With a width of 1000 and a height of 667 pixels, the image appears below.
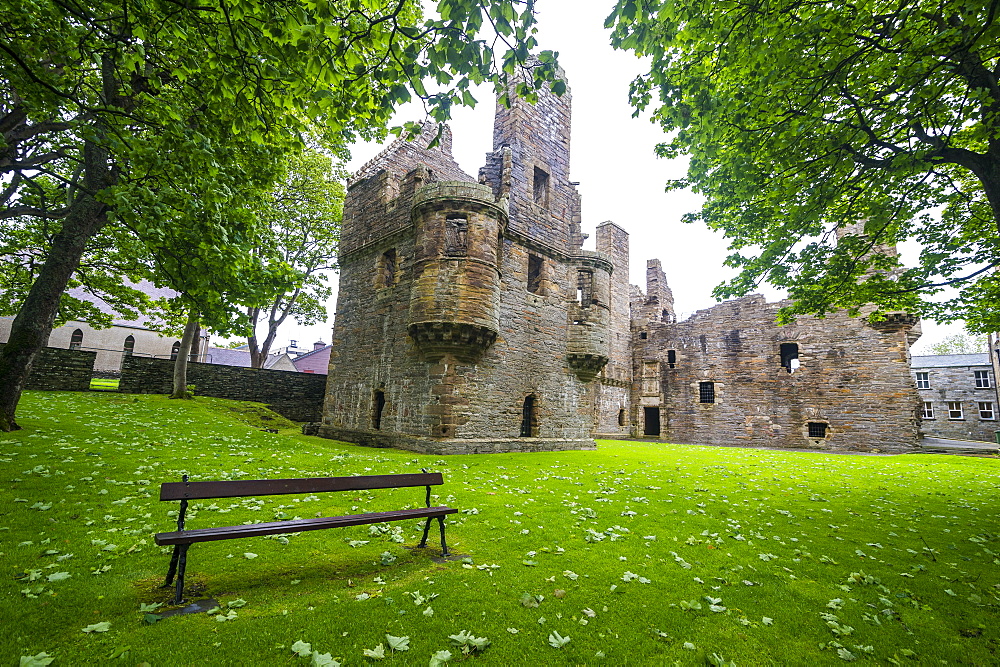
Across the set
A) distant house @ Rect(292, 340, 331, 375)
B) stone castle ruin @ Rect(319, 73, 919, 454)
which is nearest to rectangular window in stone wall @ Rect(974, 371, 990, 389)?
stone castle ruin @ Rect(319, 73, 919, 454)

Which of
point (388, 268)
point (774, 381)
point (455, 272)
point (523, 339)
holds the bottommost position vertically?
point (774, 381)

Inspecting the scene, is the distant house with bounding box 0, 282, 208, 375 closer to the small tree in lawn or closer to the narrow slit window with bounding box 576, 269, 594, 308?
the small tree in lawn

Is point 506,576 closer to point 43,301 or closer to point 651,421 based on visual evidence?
point 43,301

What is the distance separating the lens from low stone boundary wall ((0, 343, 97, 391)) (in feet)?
53.1

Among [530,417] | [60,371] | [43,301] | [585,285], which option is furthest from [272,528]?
[60,371]

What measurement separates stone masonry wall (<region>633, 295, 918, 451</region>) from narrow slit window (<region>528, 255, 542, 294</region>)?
1474 cm

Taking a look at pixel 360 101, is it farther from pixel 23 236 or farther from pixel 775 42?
pixel 23 236

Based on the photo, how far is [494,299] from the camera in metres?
13.8

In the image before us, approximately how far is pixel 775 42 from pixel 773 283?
6.24 m

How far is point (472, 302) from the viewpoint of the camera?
13.1m

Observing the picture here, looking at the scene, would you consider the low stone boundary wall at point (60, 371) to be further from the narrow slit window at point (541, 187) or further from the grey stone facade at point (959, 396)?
the grey stone facade at point (959, 396)

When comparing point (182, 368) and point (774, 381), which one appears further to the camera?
point (774, 381)

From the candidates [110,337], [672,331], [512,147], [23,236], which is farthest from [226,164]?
[110,337]

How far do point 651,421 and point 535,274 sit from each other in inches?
676
